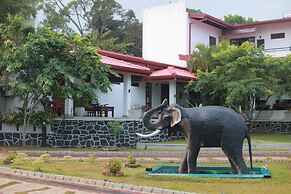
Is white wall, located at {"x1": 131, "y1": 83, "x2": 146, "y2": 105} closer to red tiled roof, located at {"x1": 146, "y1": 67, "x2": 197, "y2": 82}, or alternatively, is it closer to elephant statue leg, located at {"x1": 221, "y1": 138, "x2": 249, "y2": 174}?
red tiled roof, located at {"x1": 146, "y1": 67, "x2": 197, "y2": 82}

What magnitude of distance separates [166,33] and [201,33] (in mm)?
2617

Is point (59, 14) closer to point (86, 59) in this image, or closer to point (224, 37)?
point (224, 37)

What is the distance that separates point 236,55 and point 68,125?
33.1 ft

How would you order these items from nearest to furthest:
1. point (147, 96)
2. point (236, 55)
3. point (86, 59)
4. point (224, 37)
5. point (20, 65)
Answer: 1. point (20, 65)
2. point (86, 59)
3. point (236, 55)
4. point (147, 96)
5. point (224, 37)

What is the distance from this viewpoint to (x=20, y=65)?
1733 centimetres

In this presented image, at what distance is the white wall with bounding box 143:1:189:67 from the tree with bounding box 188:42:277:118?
5.88 metres

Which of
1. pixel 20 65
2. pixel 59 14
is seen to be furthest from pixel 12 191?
pixel 59 14

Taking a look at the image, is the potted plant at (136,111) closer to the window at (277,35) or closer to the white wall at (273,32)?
the white wall at (273,32)

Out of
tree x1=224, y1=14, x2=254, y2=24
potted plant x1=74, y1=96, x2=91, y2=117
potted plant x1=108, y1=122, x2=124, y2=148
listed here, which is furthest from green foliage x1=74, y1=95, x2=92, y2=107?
tree x1=224, y1=14, x2=254, y2=24

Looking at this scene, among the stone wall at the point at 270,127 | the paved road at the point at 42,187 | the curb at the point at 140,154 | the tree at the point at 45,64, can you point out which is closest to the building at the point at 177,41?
the stone wall at the point at 270,127

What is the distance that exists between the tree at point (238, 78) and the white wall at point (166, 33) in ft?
19.3

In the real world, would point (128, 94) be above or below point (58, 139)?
above

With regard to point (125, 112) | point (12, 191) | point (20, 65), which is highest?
point (20, 65)

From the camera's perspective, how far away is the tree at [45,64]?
17453 mm
